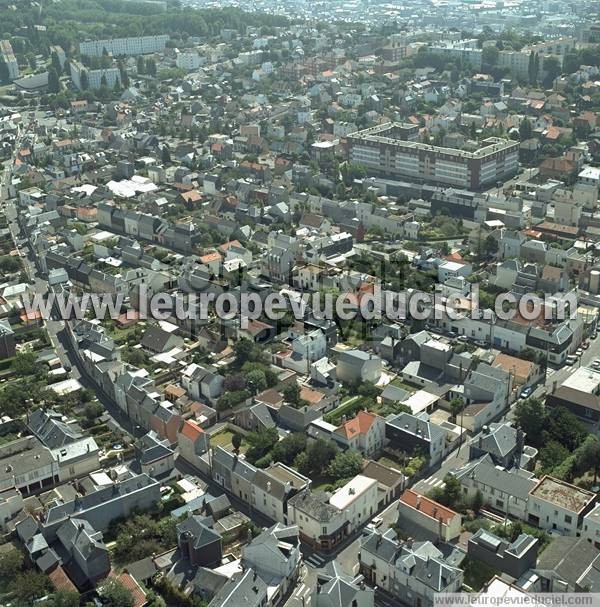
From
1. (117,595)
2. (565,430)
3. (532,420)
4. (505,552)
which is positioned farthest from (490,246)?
(117,595)

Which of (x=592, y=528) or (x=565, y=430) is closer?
(x=592, y=528)

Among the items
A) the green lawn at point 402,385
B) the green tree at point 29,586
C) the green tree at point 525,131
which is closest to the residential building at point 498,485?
the green lawn at point 402,385

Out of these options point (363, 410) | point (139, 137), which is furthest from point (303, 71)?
point (363, 410)

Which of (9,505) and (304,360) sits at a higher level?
(9,505)

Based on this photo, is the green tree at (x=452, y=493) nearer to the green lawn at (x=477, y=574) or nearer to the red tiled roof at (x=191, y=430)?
the green lawn at (x=477, y=574)

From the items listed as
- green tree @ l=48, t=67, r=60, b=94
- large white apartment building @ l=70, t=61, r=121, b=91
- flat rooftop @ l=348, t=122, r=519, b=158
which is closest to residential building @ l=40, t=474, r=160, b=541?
flat rooftop @ l=348, t=122, r=519, b=158

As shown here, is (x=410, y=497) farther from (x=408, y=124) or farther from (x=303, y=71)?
(x=303, y=71)

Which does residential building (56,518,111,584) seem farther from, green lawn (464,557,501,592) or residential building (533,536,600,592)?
residential building (533,536,600,592)

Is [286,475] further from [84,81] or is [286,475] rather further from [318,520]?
[84,81]
